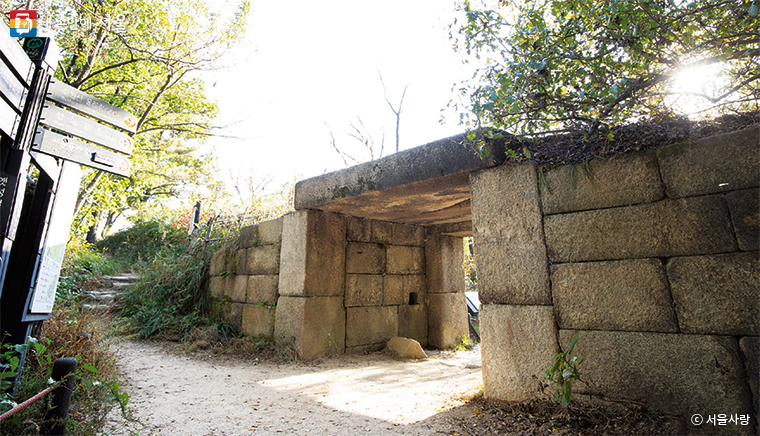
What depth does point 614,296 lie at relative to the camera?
98.1 inches

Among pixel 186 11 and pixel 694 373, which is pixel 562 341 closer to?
pixel 694 373

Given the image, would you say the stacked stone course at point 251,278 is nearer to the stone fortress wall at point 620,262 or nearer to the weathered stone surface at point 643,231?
the stone fortress wall at point 620,262

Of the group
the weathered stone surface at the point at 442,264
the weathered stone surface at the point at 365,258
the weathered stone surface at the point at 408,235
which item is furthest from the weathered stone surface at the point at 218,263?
the weathered stone surface at the point at 442,264

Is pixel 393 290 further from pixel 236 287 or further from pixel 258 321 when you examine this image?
pixel 236 287

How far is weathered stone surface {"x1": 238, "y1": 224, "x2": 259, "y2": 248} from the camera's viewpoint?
19.6 ft

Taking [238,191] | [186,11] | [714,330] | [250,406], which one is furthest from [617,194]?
[238,191]

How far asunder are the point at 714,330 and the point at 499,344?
1.29 metres

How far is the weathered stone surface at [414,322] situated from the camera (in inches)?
231

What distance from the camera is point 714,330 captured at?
2.16 metres

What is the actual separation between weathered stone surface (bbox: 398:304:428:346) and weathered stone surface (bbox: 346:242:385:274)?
2.52 ft

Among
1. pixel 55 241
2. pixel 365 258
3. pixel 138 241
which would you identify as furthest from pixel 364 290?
pixel 138 241

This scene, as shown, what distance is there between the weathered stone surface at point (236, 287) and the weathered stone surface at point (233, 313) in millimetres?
94
